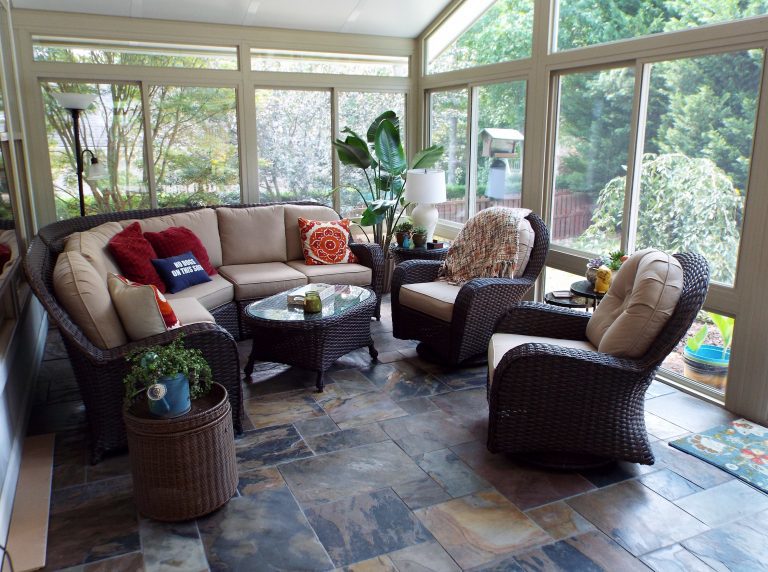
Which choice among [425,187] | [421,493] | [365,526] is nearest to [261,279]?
[425,187]

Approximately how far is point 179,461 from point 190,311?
1487mm

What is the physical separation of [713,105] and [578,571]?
276 centimetres

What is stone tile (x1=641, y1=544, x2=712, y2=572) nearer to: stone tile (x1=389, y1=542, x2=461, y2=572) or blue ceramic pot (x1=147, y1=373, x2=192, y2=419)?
stone tile (x1=389, y1=542, x2=461, y2=572)

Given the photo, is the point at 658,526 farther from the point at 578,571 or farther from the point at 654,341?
the point at 654,341

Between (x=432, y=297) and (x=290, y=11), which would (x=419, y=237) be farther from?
(x=290, y=11)

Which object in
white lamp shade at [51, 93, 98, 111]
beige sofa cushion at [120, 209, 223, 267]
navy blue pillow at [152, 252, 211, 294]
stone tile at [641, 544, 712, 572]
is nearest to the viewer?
stone tile at [641, 544, 712, 572]

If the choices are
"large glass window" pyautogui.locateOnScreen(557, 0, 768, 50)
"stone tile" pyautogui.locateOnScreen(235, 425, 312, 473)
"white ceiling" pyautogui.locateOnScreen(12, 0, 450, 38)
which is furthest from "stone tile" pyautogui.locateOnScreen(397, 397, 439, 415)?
"white ceiling" pyautogui.locateOnScreen(12, 0, 450, 38)

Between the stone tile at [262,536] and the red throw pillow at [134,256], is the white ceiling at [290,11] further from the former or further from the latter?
the stone tile at [262,536]

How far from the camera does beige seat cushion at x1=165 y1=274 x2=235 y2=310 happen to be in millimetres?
4391

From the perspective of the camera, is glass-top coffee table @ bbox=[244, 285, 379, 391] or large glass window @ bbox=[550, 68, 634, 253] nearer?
glass-top coffee table @ bbox=[244, 285, 379, 391]

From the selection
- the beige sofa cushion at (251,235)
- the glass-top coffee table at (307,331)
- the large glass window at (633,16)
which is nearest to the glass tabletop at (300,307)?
the glass-top coffee table at (307,331)

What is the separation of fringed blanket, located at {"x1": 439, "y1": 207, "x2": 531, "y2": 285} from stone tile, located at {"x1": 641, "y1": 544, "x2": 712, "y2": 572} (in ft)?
7.35

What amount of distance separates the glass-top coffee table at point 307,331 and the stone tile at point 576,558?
73.7 inches

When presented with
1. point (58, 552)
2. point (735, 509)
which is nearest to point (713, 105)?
point (735, 509)
